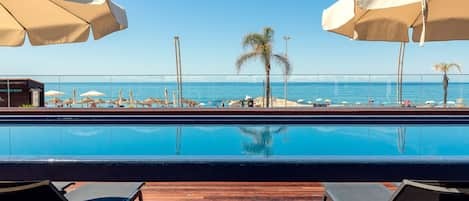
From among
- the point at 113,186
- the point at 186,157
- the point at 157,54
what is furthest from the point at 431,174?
the point at 157,54

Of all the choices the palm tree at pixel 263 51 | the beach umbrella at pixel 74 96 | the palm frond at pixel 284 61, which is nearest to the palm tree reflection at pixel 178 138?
the palm tree at pixel 263 51

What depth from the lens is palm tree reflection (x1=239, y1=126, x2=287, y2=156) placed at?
4407 millimetres

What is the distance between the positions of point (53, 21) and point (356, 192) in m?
2.55

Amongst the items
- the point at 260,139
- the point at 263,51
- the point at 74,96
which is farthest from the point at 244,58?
the point at 260,139

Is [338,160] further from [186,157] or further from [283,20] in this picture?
[283,20]

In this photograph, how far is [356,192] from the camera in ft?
7.13

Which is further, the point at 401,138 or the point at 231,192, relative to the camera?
the point at 401,138

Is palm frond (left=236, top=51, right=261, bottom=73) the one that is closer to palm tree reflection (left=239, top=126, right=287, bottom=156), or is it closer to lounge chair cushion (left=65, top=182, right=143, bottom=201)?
palm tree reflection (left=239, top=126, right=287, bottom=156)

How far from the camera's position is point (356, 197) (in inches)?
82.6

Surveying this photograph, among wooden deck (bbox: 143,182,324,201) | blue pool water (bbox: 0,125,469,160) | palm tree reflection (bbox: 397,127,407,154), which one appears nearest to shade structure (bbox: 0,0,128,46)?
wooden deck (bbox: 143,182,324,201)

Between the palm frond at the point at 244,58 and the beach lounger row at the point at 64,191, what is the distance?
40.3 feet

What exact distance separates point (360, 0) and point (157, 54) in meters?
35.0

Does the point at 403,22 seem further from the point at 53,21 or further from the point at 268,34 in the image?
the point at 268,34

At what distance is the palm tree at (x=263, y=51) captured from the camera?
14297mm
